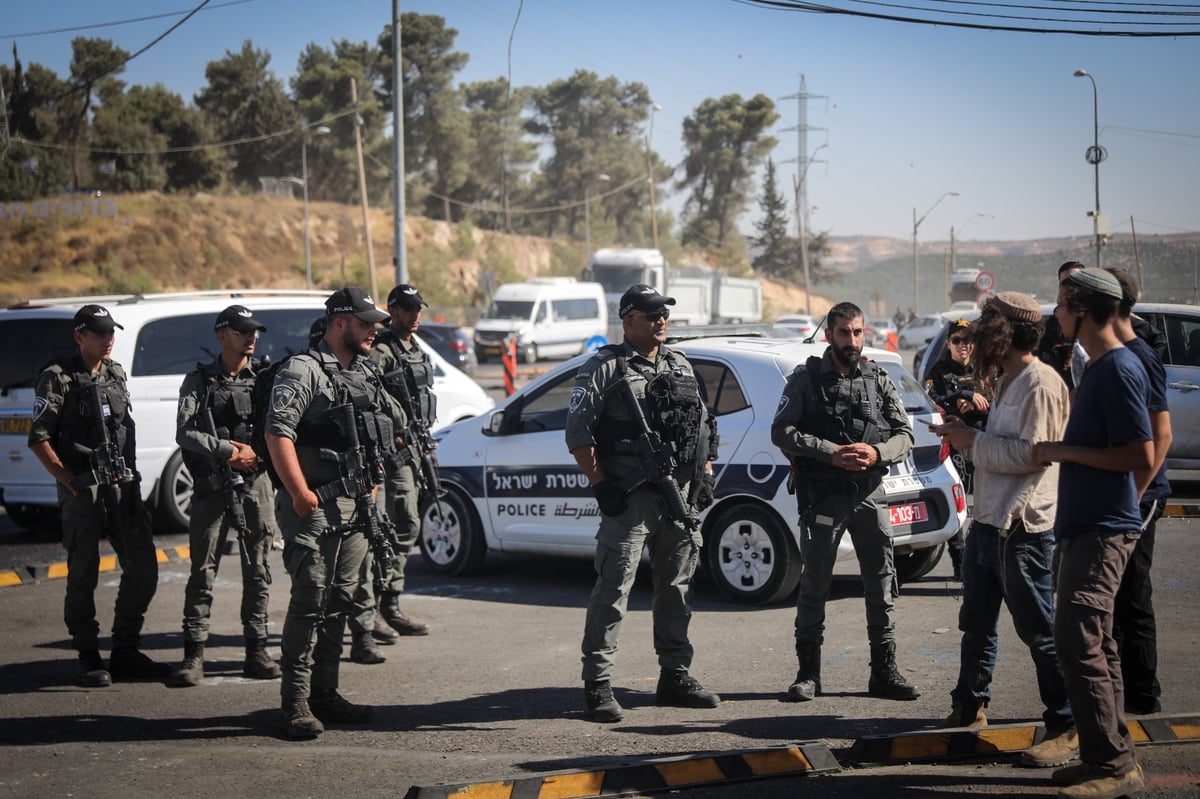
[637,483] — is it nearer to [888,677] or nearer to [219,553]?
[888,677]

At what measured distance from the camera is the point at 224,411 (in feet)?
21.8

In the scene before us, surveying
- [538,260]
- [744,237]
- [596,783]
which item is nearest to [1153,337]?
[596,783]

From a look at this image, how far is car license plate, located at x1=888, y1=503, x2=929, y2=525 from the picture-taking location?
7.74 metres

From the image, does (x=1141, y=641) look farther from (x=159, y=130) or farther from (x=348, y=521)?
(x=159, y=130)

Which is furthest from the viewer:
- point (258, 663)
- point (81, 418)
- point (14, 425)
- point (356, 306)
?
point (14, 425)

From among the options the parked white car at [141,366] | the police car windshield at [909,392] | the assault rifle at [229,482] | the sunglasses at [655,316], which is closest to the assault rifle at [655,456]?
the sunglasses at [655,316]

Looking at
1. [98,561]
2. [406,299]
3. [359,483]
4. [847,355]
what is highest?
[406,299]

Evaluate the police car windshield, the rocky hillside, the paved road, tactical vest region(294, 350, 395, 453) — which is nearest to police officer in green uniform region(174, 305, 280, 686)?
the paved road

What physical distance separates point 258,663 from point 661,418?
2816 mm

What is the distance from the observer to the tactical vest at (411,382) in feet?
24.4

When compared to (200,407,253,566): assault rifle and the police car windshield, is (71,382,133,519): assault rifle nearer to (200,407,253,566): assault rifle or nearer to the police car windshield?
(200,407,253,566): assault rifle

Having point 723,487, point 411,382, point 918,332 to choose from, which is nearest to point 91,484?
point 411,382

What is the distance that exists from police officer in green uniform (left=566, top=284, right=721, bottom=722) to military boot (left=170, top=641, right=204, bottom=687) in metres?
2.35

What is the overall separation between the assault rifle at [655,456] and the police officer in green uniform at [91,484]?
9.41 ft
